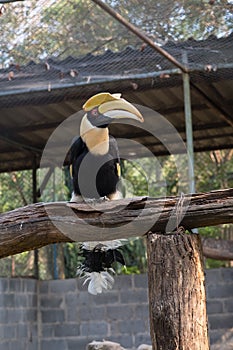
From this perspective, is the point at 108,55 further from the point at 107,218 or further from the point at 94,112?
the point at 107,218

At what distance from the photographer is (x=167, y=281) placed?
2.71m

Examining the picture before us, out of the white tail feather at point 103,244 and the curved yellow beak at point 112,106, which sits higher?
the curved yellow beak at point 112,106

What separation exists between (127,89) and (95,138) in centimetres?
92

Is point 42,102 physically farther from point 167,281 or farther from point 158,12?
point 167,281

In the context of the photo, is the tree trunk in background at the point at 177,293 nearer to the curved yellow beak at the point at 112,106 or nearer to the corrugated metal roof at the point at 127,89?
the curved yellow beak at the point at 112,106

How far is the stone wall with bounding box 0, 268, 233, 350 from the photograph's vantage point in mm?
5773

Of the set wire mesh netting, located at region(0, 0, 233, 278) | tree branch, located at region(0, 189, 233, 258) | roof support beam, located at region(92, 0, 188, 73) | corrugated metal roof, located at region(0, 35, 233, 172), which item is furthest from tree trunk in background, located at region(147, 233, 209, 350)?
corrugated metal roof, located at region(0, 35, 233, 172)

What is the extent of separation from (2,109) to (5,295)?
1495 mm

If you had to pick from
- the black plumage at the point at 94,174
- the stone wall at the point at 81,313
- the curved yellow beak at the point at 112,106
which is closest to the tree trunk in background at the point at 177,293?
the curved yellow beak at the point at 112,106

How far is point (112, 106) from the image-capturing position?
4.22 m

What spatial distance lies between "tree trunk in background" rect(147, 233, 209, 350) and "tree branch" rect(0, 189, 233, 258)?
0.09m

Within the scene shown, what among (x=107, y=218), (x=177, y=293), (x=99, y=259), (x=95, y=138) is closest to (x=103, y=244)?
(x=99, y=259)

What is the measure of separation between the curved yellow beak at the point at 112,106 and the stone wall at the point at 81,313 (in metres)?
2.06

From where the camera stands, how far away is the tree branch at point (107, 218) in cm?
284
